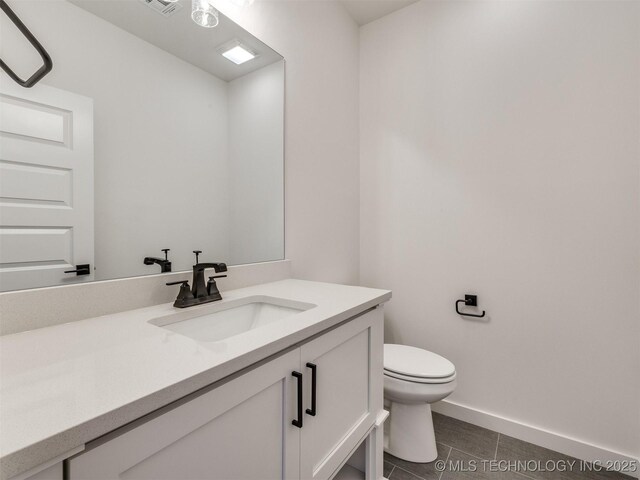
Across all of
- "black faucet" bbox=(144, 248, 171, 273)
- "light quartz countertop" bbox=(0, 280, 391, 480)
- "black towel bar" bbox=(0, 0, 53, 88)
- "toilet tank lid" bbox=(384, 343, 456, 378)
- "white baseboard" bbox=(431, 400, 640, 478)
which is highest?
"black towel bar" bbox=(0, 0, 53, 88)

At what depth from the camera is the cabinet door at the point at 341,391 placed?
0.81 meters

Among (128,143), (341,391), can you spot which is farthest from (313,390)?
(128,143)

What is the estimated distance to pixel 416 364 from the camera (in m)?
1.51

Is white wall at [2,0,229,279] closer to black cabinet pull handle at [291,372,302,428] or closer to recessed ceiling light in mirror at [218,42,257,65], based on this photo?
recessed ceiling light in mirror at [218,42,257,65]

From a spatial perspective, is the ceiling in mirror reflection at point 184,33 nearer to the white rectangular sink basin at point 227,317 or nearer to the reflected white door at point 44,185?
the reflected white door at point 44,185

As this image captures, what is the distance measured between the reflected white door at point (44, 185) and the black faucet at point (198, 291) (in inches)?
9.9

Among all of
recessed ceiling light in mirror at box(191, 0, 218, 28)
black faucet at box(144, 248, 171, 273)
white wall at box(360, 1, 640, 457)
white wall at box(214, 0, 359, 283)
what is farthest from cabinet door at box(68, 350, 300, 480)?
white wall at box(360, 1, 640, 457)

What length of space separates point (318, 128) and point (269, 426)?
1554 mm

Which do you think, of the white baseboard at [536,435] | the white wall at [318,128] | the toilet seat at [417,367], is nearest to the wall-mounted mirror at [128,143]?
the white wall at [318,128]

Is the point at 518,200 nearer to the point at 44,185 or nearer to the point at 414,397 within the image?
the point at 414,397

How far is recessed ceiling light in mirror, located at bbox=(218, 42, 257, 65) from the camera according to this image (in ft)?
4.15

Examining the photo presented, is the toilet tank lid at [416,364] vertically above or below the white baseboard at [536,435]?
above

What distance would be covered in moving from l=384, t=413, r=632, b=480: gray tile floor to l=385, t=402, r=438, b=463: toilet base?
31 mm

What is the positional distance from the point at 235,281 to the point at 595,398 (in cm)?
180
